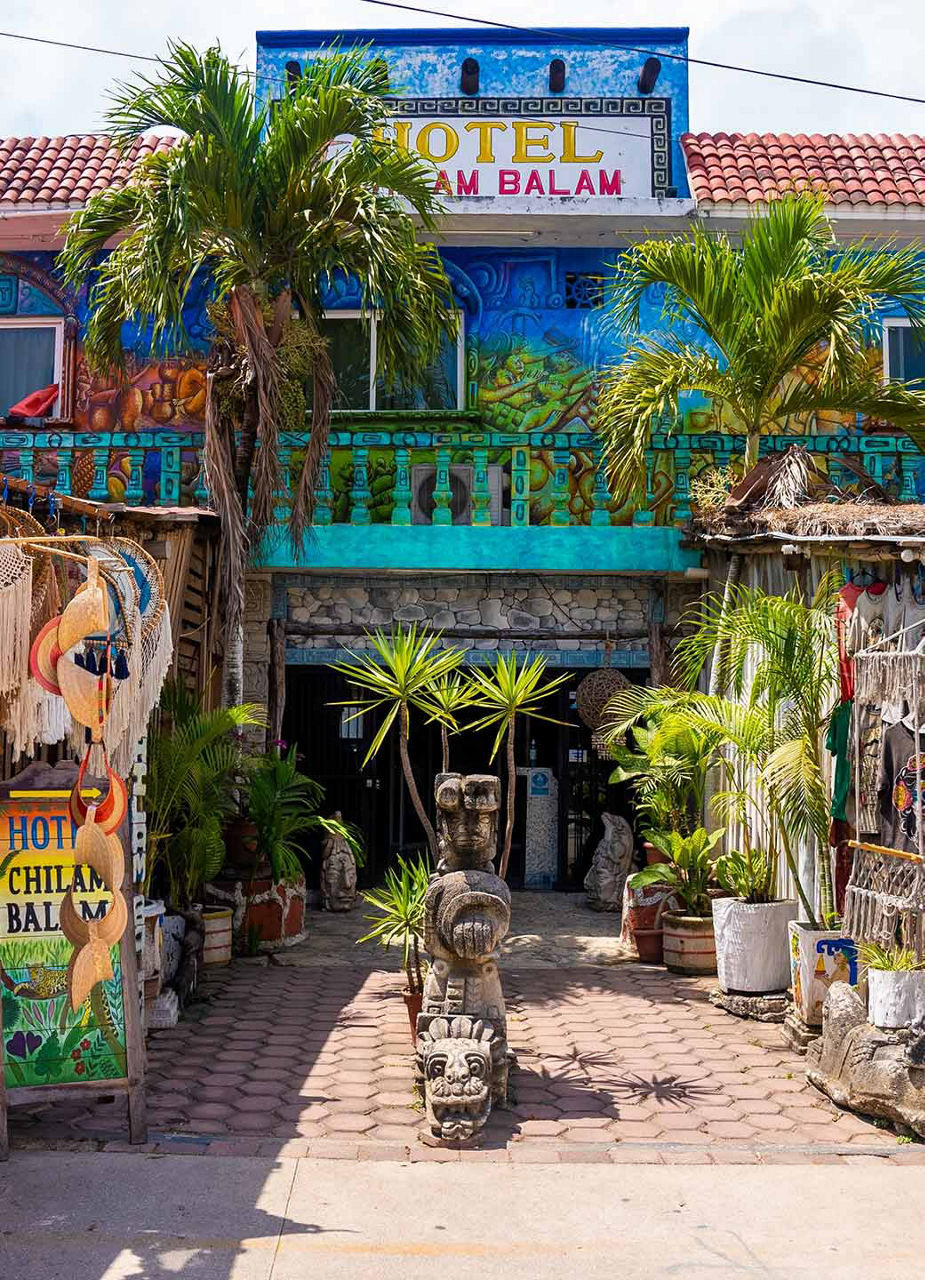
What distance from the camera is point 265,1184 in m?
4.88

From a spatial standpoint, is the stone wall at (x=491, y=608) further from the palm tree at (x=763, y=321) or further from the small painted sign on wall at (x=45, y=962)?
the small painted sign on wall at (x=45, y=962)

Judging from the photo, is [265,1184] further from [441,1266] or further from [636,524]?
[636,524]

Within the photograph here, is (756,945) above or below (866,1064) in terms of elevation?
above

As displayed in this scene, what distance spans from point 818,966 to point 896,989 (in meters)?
1.17

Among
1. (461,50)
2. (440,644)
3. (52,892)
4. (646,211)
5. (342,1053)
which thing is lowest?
(342,1053)

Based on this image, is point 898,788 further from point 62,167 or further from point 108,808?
point 62,167

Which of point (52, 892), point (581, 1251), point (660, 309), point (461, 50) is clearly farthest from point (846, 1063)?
point (461, 50)

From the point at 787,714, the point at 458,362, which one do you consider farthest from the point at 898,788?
the point at 458,362

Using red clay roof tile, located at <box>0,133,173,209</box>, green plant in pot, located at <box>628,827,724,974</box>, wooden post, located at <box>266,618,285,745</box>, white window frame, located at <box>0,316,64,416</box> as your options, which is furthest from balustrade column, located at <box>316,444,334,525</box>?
green plant in pot, located at <box>628,827,724,974</box>

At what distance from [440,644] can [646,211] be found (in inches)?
175

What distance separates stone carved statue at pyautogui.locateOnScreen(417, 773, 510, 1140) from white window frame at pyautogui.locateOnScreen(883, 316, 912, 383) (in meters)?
7.91

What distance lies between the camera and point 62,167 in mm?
12391

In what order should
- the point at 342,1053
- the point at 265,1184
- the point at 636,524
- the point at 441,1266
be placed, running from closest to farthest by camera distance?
the point at 441,1266 → the point at 265,1184 → the point at 342,1053 → the point at 636,524

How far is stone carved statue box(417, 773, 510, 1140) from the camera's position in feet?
19.4
